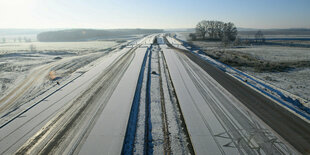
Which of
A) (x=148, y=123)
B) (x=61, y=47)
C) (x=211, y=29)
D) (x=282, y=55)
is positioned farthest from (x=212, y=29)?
(x=148, y=123)

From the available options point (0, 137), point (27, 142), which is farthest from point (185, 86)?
point (0, 137)

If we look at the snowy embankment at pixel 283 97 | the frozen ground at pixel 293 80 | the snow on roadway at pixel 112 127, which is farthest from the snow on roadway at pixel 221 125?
the frozen ground at pixel 293 80

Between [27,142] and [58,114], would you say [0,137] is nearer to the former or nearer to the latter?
[27,142]

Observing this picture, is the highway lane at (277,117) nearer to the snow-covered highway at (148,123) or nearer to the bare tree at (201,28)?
the snow-covered highway at (148,123)

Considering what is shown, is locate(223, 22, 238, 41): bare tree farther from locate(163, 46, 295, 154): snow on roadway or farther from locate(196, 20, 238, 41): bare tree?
locate(163, 46, 295, 154): snow on roadway

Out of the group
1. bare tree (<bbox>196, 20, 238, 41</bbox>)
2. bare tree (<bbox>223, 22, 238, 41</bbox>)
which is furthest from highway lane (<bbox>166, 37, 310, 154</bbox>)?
bare tree (<bbox>196, 20, 238, 41</bbox>)

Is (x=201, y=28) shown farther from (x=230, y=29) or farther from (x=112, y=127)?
(x=112, y=127)
